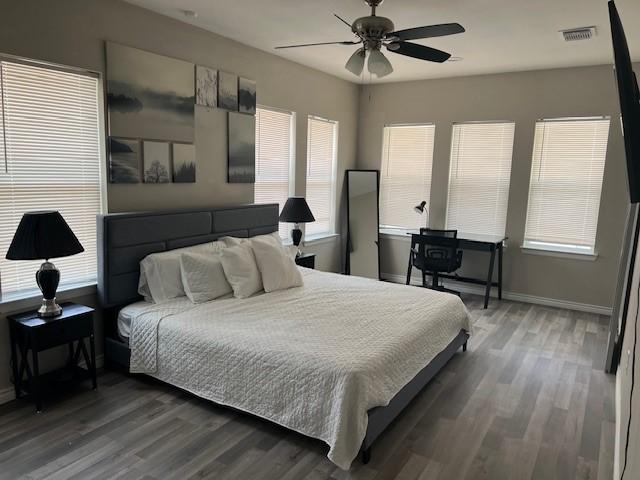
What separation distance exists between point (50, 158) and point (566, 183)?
5.04 metres

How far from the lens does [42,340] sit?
8.96 ft

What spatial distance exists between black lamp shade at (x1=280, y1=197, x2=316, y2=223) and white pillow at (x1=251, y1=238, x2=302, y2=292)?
33.3 inches

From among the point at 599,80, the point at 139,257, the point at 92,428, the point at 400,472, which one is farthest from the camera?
the point at 599,80

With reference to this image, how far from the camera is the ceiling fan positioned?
8.73 ft

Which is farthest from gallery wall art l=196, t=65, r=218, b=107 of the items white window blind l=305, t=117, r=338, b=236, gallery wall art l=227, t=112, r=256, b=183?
white window blind l=305, t=117, r=338, b=236

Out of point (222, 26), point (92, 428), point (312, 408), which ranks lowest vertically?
point (92, 428)

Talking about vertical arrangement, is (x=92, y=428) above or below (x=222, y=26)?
below

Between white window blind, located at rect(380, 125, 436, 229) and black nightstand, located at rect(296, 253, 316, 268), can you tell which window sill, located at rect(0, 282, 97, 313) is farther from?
white window blind, located at rect(380, 125, 436, 229)

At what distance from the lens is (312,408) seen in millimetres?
2396

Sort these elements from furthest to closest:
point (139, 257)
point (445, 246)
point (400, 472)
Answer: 1. point (445, 246)
2. point (139, 257)
3. point (400, 472)

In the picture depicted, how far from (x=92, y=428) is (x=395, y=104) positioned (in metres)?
5.06

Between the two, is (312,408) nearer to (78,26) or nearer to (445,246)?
(78,26)

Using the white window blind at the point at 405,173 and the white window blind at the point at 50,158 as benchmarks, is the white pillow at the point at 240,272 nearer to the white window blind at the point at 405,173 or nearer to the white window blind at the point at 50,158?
the white window blind at the point at 50,158

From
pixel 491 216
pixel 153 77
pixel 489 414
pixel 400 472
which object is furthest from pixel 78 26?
pixel 491 216
